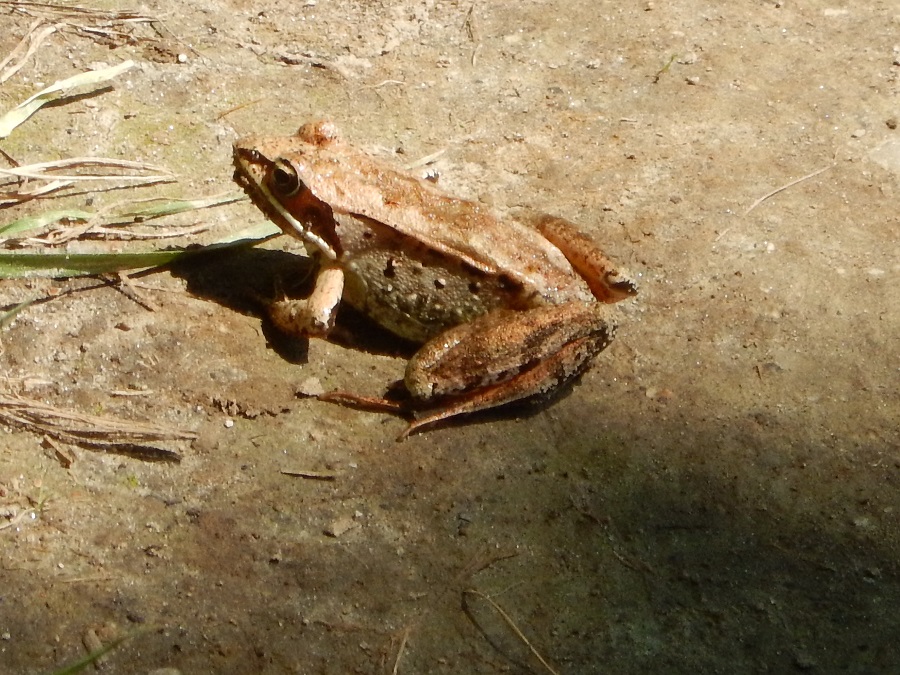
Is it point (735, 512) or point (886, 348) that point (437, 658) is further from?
point (886, 348)

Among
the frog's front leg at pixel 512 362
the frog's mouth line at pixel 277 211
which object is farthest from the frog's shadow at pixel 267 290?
the frog's front leg at pixel 512 362

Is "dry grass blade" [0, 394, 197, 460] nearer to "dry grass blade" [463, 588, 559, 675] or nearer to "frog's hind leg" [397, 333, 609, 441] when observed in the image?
"frog's hind leg" [397, 333, 609, 441]

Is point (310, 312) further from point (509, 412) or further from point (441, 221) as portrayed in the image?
point (509, 412)

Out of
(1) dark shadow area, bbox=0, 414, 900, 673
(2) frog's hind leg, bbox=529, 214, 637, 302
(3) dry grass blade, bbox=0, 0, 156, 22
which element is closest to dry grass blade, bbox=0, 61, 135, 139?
(3) dry grass blade, bbox=0, 0, 156, 22

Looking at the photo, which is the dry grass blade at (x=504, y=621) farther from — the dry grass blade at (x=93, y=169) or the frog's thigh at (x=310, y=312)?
the dry grass blade at (x=93, y=169)

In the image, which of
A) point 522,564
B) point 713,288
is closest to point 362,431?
point 522,564

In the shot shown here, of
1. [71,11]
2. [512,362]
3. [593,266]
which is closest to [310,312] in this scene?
[512,362]
